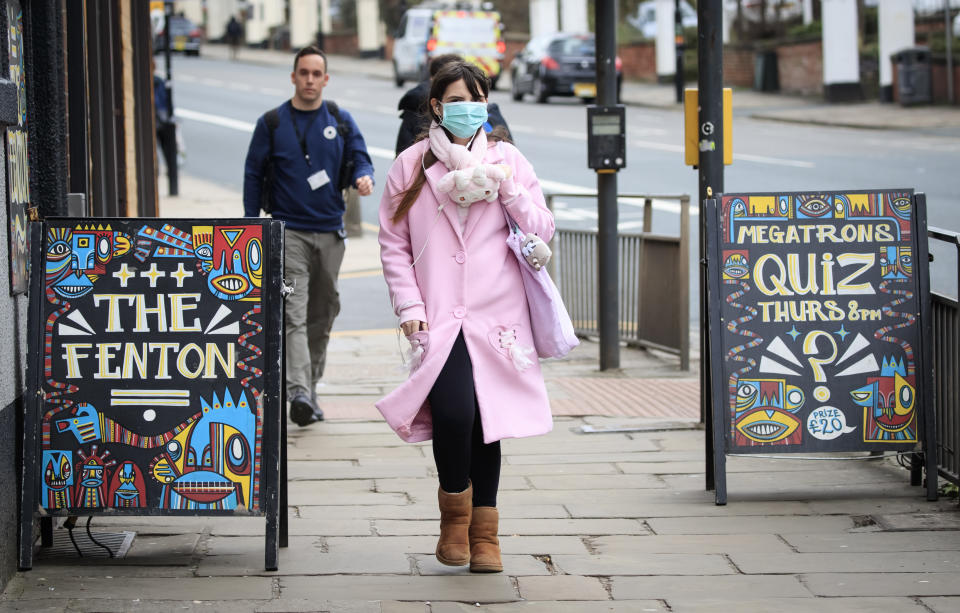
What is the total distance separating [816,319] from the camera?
19.0ft

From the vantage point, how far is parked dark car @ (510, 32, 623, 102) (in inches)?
1335

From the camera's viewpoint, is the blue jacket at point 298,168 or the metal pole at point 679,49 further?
the metal pole at point 679,49

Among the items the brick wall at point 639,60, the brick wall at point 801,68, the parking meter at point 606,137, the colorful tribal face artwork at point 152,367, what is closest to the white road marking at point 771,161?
the parking meter at point 606,137

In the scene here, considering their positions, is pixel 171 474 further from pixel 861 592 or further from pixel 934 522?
pixel 934 522

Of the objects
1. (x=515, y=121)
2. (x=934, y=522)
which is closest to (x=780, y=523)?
(x=934, y=522)

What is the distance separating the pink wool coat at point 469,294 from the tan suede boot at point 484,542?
0.95ft

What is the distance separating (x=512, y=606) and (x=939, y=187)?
15.2m

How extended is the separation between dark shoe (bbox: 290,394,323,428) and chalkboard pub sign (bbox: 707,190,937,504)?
240 cm

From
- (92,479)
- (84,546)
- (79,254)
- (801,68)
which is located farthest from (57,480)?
(801,68)

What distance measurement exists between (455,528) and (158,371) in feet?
3.66

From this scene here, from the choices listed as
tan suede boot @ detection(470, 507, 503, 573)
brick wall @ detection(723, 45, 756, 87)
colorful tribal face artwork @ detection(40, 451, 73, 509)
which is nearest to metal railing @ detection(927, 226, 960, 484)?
tan suede boot @ detection(470, 507, 503, 573)

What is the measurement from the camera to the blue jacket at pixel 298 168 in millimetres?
7297

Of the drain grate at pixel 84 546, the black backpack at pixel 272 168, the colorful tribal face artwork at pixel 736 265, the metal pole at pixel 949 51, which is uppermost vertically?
the metal pole at pixel 949 51

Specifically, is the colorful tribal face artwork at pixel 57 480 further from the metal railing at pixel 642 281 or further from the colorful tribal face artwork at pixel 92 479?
the metal railing at pixel 642 281
